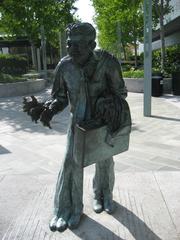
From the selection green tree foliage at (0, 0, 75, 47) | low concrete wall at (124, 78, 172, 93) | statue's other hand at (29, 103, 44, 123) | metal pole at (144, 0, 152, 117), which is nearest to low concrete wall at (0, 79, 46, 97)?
green tree foliage at (0, 0, 75, 47)

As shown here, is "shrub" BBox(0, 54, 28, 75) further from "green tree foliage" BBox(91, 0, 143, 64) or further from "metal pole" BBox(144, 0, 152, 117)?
"metal pole" BBox(144, 0, 152, 117)

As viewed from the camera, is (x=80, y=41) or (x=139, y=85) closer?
(x=80, y=41)

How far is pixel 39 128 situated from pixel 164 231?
5.81m

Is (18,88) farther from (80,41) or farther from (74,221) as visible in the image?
(80,41)

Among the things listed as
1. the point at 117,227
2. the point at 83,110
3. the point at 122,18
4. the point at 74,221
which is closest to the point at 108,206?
the point at 117,227

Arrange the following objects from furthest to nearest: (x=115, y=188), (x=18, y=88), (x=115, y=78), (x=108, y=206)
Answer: (x=18, y=88), (x=115, y=188), (x=108, y=206), (x=115, y=78)

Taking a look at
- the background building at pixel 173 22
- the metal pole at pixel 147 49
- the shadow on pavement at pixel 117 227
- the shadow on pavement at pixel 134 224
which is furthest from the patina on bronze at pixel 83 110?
the background building at pixel 173 22

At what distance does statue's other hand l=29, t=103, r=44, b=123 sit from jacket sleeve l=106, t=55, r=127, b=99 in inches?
28.3

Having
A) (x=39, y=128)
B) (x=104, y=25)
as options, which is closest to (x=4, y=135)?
(x=39, y=128)

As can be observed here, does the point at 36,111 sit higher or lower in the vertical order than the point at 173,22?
lower

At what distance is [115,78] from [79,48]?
0.46m

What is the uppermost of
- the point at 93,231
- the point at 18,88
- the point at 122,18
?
the point at 122,18

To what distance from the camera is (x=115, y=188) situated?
4355 mm

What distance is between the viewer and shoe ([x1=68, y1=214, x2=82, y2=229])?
3355 mm
